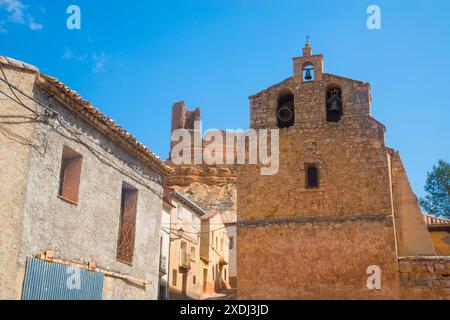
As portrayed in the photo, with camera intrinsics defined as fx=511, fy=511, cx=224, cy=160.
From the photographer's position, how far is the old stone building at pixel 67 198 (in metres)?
9.55

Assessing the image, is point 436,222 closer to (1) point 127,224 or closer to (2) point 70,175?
(1) point 127,224

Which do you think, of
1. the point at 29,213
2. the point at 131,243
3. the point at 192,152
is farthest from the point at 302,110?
the point at 192,152

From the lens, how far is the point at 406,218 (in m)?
18.2

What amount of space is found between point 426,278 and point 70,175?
1029 centimetres

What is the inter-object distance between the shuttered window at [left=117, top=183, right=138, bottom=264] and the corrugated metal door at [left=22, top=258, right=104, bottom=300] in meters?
1.52

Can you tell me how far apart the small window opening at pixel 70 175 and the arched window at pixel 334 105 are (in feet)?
29.8

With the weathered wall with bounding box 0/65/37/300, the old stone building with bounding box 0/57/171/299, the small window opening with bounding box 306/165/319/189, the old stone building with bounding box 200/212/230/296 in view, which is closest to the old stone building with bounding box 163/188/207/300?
the old stone building with bounding box 200/212/230/296

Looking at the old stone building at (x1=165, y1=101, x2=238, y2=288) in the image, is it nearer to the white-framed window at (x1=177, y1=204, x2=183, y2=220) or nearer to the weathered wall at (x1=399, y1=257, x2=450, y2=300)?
the white-framed window at (x1=177, y1=204, x2=183, y2=220)

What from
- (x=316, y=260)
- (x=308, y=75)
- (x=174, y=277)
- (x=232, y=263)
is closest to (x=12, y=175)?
(x=316, y=260)

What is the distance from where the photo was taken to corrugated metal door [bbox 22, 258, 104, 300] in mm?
9742

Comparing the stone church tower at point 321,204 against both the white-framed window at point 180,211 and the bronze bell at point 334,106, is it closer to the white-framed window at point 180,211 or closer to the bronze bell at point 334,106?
the bronze bell at point 334,106

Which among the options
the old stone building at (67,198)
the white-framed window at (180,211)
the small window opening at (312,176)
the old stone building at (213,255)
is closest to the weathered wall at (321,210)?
the small window opening at (312,176)
